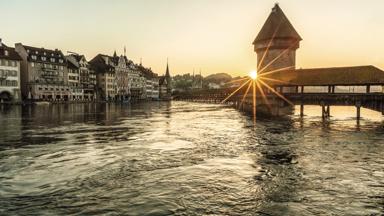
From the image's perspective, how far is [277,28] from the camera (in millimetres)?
59469

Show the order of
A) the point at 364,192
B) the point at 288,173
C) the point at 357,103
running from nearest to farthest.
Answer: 1. the point at 364,192
2. the point at 288,173
3. the point at 357,103

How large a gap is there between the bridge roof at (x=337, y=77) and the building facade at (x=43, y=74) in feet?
188

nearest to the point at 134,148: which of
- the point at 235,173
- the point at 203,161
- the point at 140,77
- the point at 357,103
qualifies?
the point at 203,161

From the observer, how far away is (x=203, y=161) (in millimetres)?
13172

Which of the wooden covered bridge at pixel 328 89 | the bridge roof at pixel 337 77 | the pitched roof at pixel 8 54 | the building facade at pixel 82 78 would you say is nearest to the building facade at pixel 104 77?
the building facade at pixel 82 78

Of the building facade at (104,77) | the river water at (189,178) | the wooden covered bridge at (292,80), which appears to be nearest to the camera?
the river water at (189,178)

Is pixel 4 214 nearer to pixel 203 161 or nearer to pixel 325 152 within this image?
pixel 203 161

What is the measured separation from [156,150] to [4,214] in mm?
8582

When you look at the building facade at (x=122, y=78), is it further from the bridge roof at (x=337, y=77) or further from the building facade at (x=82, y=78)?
the bridge roof at (x=337, y=77)

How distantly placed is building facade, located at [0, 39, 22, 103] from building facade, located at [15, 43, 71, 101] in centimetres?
606

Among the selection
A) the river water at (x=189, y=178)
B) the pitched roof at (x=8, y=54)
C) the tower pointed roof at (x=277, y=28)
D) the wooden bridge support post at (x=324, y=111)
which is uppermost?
the tower pointed roof at (x=277, y=28)

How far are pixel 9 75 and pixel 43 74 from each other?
1207 centimetres

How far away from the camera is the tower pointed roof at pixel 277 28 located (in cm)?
5900

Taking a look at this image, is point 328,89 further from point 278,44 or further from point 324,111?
point 278,44
